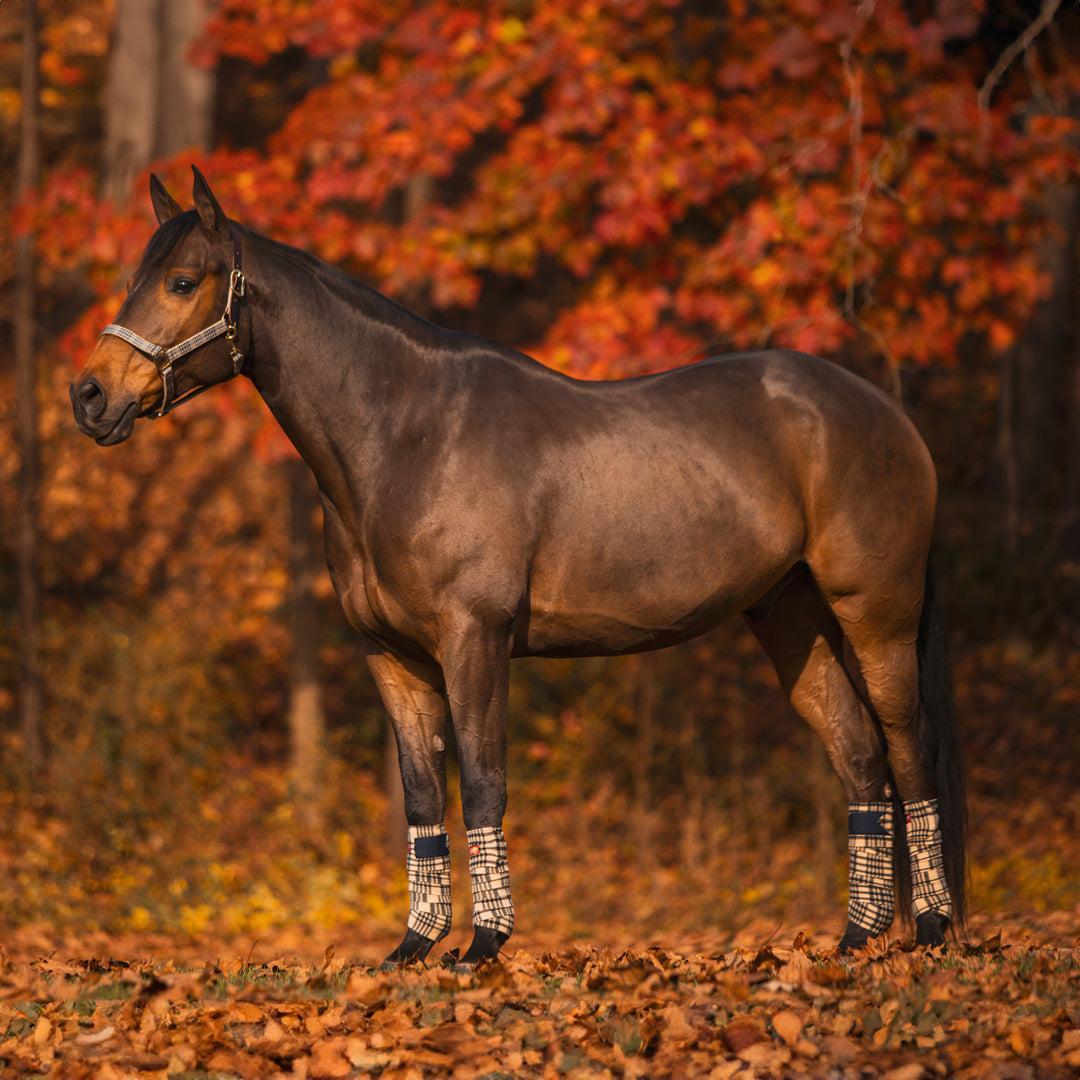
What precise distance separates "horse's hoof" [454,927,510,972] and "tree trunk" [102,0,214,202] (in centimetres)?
900

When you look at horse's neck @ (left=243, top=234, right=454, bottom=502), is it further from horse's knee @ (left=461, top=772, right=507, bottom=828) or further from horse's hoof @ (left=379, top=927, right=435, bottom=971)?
horse's hoof @ (left=379, top=927, right=435, bottom=971)

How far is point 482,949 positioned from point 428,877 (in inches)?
15.9

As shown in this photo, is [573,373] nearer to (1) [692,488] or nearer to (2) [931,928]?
(1) [692,488]

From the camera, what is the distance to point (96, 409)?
14.2ft

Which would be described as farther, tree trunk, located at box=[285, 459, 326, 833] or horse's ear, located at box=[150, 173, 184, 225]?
tree trunk, located at box=[285, 459, 326, 833]

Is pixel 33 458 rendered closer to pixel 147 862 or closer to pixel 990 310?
pixel 147 862

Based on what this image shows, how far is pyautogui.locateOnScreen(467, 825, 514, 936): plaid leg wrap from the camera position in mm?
4523

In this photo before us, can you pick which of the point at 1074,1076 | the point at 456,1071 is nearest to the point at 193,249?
the point at 456,1071

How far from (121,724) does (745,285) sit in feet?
19.9

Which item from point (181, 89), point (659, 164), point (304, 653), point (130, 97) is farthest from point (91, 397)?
point (130, 97)

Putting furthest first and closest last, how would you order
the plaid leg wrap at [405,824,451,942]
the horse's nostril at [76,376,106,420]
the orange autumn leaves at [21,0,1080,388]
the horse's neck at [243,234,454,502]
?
the orange autumn leaves at [21,0,1080,388]
the plaid leg wrap at [405,824,451,942]
the horse's neck at [243,234,454,502]
the horse's nostril at [76,376,106,420]

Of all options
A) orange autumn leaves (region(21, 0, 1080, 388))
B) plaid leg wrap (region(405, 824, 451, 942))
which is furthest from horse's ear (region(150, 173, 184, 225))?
orange autumn leaves (region(21, 0, 1080, 388))

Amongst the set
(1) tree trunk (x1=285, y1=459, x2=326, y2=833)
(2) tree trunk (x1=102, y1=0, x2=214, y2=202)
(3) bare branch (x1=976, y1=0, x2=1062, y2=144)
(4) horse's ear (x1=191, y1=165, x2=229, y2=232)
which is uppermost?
(2) tree trunk (x1=102, y1=0, x2=214, y2=202)

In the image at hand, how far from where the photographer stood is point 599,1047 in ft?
12.8
